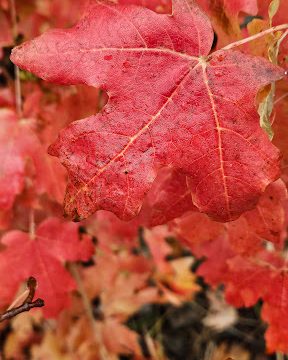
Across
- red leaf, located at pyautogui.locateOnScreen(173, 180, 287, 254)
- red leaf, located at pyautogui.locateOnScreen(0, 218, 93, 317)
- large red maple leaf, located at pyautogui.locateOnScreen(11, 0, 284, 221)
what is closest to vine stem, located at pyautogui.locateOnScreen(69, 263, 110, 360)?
red leaf, located at pyautogui.locateOnScreen(0, 218, 93, 317)

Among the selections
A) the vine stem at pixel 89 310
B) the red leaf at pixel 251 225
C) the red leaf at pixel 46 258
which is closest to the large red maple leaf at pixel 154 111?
the red leaf at pixel 251 225

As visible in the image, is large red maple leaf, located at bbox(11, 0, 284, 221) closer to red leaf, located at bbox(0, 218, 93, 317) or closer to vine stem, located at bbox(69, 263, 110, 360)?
red leaf, located at bbox(0, 218, 93, 317)

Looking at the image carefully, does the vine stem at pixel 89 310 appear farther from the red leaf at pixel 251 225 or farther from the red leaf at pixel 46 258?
the red leaf at pixel 251 225

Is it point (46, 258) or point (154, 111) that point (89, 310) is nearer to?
point (46, 258)

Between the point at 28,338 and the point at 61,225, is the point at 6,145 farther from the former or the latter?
the point at 28,338

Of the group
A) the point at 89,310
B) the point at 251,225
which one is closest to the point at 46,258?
the point at 251,225

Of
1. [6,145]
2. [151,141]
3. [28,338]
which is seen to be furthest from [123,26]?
[28,338]
